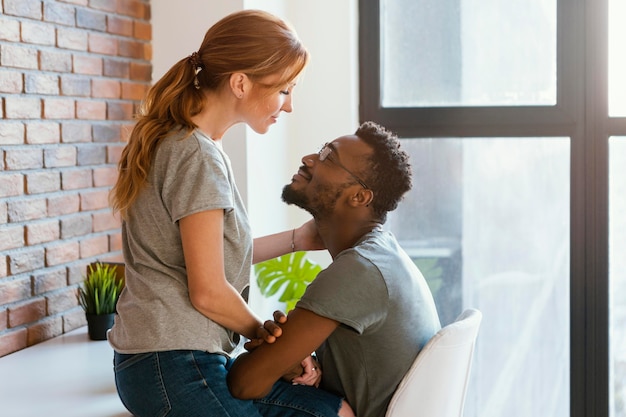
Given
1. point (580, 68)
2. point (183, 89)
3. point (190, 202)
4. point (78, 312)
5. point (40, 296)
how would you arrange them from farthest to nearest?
point (580, 68) → point (78, 312) → point (40, 296) → point (183, 89) → point (190, 202)

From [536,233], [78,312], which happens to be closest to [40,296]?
→ [78,312]

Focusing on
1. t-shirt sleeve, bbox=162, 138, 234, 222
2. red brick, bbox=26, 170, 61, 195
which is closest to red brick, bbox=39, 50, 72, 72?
red brick, bbox=26, 170, 61, 195

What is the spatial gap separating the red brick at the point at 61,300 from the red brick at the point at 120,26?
0.95 m

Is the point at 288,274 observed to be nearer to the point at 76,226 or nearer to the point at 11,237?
the point at 76,226

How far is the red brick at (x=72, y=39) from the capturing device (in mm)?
2748

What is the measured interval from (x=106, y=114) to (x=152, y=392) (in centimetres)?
149

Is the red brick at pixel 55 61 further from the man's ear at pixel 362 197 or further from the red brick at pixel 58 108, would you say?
the man's ear at pixel 362 197

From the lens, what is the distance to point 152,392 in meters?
1.82

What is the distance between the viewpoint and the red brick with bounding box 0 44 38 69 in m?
2.48

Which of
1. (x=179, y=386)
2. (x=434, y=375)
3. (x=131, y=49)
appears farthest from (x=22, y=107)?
(x=434, y=375)

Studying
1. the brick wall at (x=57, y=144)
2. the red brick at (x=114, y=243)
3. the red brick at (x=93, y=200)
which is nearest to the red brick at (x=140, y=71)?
the brick wall at (x=57, y=144)

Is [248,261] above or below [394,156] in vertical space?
below

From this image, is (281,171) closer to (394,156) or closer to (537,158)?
(537,158)

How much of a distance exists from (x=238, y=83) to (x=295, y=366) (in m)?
0.66
